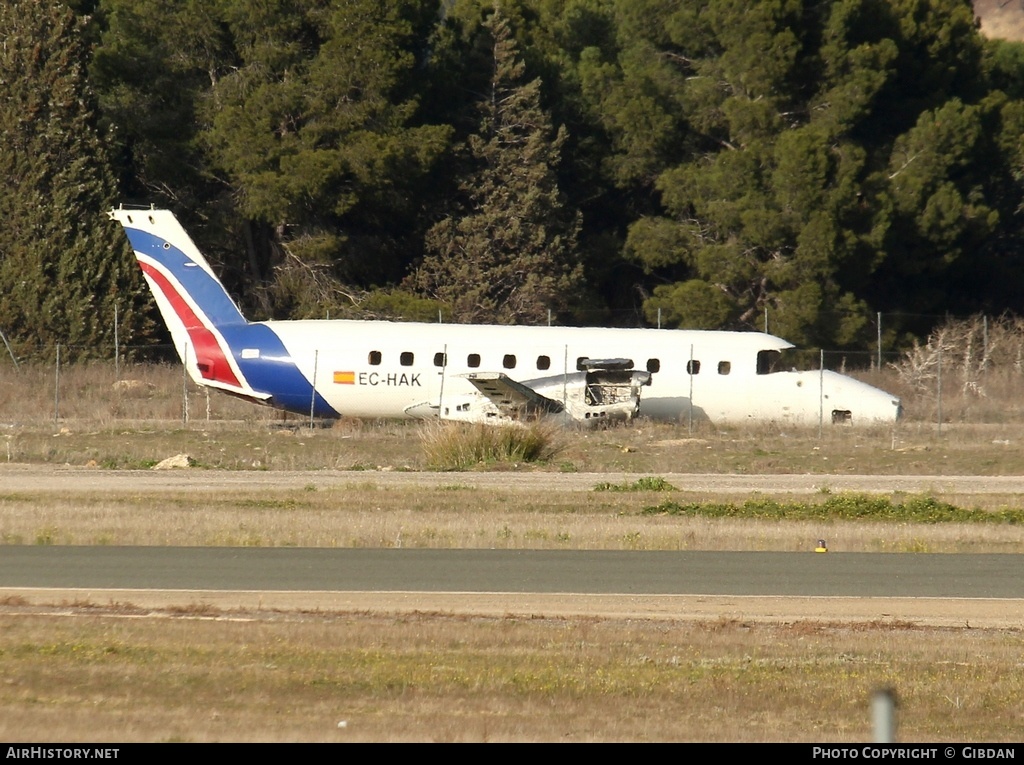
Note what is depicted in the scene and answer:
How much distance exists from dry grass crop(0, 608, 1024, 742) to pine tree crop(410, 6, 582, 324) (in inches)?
1444

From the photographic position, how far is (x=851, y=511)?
1986 cm

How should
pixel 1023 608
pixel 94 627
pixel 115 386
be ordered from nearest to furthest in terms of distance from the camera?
1. pixel 94 627
2. pixel 1023 608
3. pixel 115 386

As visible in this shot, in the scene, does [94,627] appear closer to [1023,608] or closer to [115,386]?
[1023,608]

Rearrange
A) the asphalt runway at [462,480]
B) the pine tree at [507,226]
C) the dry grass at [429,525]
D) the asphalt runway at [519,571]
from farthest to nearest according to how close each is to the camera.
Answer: the pine tree at [507,226] → the asphalt runway at [462,480] → the dry grass at [429,525] → the asphalt runway at [519,571]

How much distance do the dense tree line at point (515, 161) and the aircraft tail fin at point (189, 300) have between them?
39.2ft

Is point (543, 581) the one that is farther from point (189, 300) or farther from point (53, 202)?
point (53, 202)

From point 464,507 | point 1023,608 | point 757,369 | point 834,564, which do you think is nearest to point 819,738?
point 1023,608

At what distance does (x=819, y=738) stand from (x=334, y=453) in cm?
2172

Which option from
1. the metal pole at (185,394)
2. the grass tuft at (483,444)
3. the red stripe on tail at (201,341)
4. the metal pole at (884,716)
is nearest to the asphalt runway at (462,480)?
the grass tuft at (483,444)

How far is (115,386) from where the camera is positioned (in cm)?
3850

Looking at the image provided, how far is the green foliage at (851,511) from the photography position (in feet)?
63.6

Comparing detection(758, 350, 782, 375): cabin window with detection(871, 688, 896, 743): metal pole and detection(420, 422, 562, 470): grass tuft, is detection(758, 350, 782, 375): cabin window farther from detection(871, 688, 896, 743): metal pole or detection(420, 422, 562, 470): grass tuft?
detection(871, 688, 896, 743): metal pole

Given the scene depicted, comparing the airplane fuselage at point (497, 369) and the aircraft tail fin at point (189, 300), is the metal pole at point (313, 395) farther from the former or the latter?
the aircraft tail fin at point (189, 300)

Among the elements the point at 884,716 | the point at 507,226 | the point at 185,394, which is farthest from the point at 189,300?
the point at 884,716
